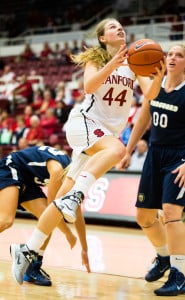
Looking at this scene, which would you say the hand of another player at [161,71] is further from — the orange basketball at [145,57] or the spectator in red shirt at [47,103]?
the spectator in red shirt at [47,103]

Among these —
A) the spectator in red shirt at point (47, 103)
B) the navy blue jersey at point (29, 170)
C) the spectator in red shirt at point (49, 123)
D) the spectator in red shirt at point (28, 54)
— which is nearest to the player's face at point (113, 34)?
the navy blue jersey at point (29, 170)

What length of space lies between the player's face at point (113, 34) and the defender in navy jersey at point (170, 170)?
45 centimetres

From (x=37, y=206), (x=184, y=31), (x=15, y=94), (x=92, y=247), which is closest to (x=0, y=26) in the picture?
(x=15, y=94)

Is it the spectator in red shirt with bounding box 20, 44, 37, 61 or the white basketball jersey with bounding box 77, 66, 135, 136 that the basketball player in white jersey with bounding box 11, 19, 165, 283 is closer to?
the white basketball jersey with bounding box 77, 66, 135, 136

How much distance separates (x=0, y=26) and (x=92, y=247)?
19275mm

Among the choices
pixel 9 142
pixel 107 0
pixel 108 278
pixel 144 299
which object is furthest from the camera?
pixel 107 0

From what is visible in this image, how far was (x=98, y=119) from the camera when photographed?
17.7ft

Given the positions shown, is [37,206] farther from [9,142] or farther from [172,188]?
[9,142]

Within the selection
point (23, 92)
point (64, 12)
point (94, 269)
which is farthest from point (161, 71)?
point (64, 12)

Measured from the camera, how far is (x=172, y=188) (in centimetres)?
491

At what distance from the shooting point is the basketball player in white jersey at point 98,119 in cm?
492

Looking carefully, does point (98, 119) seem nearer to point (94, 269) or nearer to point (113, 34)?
point (113, 34)

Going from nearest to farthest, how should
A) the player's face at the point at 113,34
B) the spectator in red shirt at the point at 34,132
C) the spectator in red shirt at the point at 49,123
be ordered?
the player's face at the point at 113,34, the spectator in red shirt at the point at 34,132, the spectator in red shirt at the point at 49,123

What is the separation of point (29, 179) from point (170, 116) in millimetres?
1460
